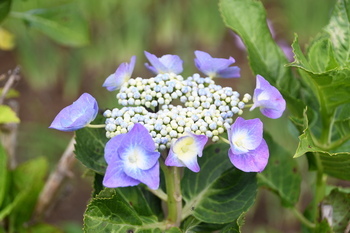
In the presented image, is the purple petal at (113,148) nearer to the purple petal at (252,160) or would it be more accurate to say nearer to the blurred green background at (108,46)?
the purple petal at (252,160)

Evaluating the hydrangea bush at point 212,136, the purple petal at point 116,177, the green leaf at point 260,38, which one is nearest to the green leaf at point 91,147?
the hydrangea bush at point 212,136

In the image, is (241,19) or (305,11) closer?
(241,19)

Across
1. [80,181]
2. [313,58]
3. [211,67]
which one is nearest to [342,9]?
[313,58]

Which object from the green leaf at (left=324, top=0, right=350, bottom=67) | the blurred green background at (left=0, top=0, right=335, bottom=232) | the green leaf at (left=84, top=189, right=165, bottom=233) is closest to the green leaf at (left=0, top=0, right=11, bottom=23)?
the green leaf at (left=84, top=189, right=165, bottom=233)

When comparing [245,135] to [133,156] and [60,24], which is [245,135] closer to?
[133,156]

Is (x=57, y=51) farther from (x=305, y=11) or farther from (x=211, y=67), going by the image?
(x=211, y=67)

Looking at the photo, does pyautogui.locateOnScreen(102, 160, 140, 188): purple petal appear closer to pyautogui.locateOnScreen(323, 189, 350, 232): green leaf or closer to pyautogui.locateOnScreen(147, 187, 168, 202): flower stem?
pyautogui.locateOnScreen(147, 187, 168, 202): flower stem
